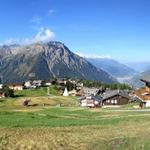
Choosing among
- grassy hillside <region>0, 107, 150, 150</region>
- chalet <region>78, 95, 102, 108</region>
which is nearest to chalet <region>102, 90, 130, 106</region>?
chalet <region>78, 95, 102, 108</region>

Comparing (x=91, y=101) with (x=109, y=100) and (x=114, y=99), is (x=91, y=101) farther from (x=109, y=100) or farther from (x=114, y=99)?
(x=114, y=99)

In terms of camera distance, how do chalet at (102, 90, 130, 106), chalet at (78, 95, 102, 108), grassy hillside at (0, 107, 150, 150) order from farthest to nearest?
chalet at (78, 95, 102, 108)
chalet at (102, 90, 130, 106)
grassy hillside at (0, 107, 150, 150)

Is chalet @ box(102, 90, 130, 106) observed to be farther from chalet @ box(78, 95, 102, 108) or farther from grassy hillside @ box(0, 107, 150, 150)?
grassy hillside @ box(0, 107, 150, 150)

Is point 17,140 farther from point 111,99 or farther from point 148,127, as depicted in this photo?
point 111,99

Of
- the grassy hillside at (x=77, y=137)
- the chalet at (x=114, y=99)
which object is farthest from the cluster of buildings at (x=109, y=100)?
the grassy hillside at (x=77, y=137)

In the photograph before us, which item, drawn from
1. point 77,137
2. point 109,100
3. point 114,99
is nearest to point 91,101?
point 109,100

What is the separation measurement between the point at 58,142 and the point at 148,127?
1266 centimetres

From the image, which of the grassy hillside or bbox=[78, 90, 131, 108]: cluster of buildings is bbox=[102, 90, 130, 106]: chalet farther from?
the grassy hillside

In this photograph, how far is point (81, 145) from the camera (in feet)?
129

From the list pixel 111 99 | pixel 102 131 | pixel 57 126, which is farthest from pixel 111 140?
pixel 111 99

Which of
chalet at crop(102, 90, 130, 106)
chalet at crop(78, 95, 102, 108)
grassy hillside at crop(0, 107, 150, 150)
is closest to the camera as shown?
grassy hillside at crop(0, 107, 150, 150)

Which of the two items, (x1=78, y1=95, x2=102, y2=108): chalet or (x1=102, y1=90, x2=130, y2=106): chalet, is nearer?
(x1=102, y1=90, x2=130, y2=106): chalet

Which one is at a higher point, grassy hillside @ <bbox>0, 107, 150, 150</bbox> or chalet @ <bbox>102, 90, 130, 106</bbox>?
chalet @ <bbox>102, 90, 130, 106</bbox>

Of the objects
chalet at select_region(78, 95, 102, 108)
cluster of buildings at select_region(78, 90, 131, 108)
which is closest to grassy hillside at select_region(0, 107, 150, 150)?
cluster of buildings at select_region(78, 90, 131, 108)
